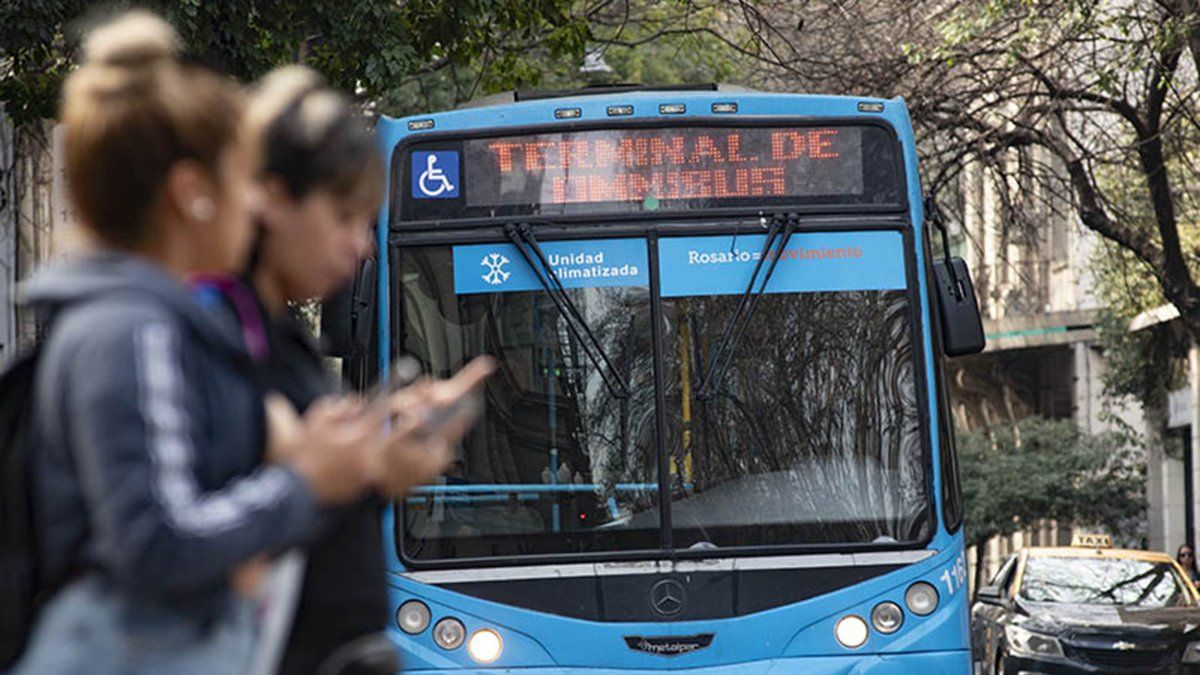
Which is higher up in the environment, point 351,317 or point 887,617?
point 351,317

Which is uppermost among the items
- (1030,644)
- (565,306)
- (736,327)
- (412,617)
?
(565,306)

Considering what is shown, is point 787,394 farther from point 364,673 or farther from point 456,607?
point 364,673

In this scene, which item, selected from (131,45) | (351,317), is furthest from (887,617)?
(131,45)

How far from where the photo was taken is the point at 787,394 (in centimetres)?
891

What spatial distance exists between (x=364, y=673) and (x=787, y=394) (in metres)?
5.82

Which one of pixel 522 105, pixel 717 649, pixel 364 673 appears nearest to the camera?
pixel 364 673

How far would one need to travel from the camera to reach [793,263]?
908 centimetres

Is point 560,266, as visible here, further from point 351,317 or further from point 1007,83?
point 1007,83

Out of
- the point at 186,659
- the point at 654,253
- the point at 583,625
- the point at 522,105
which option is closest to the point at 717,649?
the point at 583,625

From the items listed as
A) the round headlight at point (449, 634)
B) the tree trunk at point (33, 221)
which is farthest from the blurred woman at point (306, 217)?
the tree trunk at point (33, 221)

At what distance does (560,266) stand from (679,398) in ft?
2.39

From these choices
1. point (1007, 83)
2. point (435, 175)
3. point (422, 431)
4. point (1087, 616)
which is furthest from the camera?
point (1007, 83)

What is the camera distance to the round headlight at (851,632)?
28.7 feet

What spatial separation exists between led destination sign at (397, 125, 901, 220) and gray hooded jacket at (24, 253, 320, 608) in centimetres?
651
